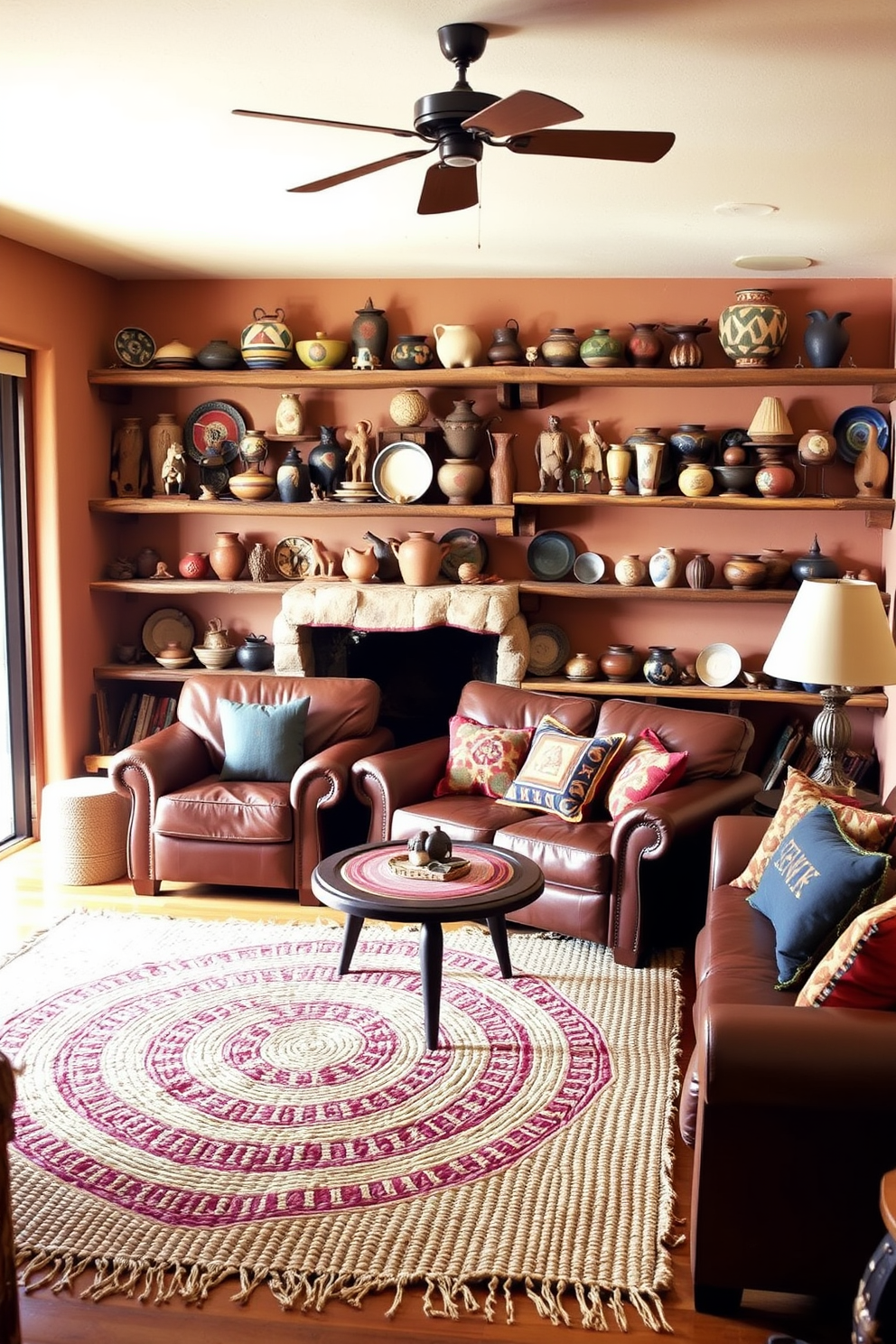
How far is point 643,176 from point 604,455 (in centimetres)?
207

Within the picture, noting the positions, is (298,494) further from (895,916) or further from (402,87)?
(895,916)

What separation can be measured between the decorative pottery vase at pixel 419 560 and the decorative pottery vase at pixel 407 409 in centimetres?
57

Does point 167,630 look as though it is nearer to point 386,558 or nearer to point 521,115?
point 386,558

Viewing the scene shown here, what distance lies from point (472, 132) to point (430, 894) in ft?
6.71

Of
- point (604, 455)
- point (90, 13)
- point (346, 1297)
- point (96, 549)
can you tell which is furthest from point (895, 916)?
point (96, 549)

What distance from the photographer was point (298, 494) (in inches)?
240

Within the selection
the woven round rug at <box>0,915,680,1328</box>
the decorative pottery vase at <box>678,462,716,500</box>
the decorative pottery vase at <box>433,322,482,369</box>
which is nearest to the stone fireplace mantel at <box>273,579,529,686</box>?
the decorative pottery vase at <box>678,462,716,500</box>

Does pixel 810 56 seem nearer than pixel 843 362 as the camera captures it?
Yes

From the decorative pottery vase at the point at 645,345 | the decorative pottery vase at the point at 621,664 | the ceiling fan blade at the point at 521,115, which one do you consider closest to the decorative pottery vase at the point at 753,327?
the decorative pottery vase at the point at 645,345

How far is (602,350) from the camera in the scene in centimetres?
565

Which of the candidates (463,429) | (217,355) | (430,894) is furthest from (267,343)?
(430,894)

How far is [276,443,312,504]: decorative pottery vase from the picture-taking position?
6.03 metres

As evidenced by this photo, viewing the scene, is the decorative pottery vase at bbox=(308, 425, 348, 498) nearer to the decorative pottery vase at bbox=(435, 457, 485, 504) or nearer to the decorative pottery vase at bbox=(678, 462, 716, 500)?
the decorative pottery vase at bbox=(435, 457, 485, 504)

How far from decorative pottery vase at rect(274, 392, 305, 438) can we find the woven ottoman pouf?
1997 millimetres
